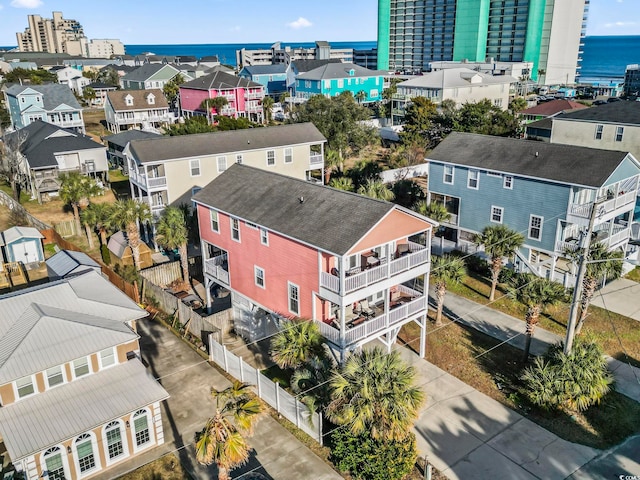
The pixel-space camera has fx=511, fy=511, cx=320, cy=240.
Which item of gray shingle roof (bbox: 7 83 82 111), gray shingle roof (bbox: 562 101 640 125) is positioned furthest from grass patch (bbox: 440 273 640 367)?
gray shingle roof (bbox: 7 83 82 111)

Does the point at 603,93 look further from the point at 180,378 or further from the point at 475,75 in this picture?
the point at 180,378

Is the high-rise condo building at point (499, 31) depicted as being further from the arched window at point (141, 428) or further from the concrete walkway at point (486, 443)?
the arched window at point (141, 428)

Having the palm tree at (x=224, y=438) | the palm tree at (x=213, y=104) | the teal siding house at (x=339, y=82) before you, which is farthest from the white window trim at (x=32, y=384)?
the teal siding house at (x=339, y=82)

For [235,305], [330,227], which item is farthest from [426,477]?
[235,305]

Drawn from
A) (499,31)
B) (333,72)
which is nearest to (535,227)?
(333,72)

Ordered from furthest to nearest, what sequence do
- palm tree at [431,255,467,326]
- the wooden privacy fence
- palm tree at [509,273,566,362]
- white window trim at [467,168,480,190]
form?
1. white window trim at [467,168,480,190]
2. the wooden privacy fence
3. palm tree at [431,255,467,326]
4. palm tree at [509,273,566,362]

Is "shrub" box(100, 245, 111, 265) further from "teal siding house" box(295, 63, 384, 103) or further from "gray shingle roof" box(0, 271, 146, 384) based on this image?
"teal siding house" box(295, 63, 384, 103)
